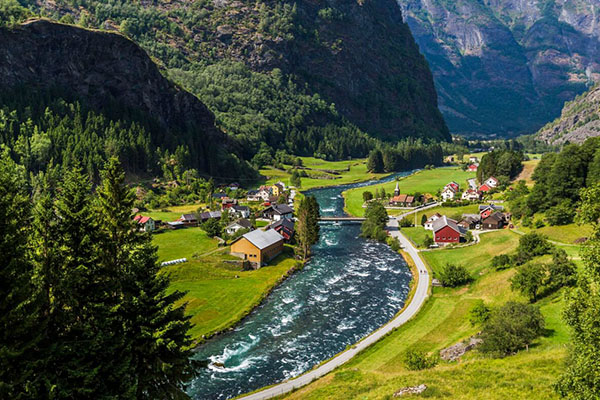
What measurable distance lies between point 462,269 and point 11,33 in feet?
593

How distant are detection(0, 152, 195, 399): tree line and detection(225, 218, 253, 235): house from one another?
2805 inches

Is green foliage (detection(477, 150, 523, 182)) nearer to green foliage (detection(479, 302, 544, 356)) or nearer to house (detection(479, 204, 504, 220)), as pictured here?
house (detection(479, 204, 504, 220))

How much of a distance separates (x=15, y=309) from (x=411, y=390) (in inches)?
1091

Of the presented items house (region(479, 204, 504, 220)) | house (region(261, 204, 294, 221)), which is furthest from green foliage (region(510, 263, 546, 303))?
house (region(261, 204, 294, 221))

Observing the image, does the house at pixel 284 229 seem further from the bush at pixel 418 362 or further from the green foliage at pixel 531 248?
the bush at pixel 418 362

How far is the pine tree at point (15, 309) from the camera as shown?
19.3 m

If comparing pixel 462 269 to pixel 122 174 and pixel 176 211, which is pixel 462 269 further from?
pixel 176 211

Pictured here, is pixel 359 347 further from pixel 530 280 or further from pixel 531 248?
pixel 531 248

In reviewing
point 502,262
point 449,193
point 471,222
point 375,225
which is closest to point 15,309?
point 502,262

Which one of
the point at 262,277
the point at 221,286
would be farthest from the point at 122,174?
the point at 262,277

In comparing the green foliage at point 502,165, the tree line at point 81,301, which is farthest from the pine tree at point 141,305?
the green foliage at point 502,165

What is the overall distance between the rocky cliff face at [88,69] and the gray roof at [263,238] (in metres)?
106

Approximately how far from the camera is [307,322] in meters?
61.7

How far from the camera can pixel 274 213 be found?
126 metres
